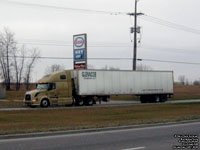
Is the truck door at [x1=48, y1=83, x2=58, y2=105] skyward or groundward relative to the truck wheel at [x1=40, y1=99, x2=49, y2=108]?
skyward

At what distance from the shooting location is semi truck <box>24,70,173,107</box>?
120 feet

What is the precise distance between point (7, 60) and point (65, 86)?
51.4m

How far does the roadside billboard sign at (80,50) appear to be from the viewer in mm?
43406

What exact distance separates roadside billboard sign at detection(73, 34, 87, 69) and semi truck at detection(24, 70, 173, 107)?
3679 mm

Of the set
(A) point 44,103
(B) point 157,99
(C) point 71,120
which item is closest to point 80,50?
(A) point 44,103

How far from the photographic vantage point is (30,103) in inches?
1410

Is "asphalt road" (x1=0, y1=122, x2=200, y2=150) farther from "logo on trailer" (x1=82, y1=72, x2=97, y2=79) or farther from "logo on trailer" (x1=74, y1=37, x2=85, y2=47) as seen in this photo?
"logo on trailer" (x1=74, y1=37, x2=85, y2=47)

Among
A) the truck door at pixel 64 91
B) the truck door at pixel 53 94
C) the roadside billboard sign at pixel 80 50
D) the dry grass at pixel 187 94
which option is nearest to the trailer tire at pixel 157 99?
the roadside billboard sign at pixel 80 50

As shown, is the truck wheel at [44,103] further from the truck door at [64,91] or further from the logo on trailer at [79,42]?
the logo on trailer at [79,42]

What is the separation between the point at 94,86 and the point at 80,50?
6.10 m

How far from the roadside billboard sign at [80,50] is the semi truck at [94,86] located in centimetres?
368

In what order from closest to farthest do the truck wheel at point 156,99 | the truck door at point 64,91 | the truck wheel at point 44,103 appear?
1. the truck wheel at point 44,103
2. the truck door at point 64,91
3. the truck wheel at point 156,99

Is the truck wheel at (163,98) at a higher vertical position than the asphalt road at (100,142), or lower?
higher

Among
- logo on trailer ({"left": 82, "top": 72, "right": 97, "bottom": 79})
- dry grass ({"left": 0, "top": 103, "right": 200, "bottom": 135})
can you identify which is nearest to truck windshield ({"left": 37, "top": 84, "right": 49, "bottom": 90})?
logo on trailer ({"left": 82, "top": 72, "right": 97, "bottom": 79})
